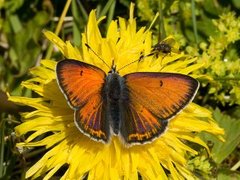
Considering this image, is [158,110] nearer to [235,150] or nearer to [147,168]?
[147,168]

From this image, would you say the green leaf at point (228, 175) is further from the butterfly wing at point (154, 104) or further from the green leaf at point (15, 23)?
the green leaf at point (15, 23)

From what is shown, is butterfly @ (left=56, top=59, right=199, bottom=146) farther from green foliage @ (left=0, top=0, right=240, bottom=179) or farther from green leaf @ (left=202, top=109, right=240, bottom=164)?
green leaf @ (left=202, top=109, right=240, bottom=164)

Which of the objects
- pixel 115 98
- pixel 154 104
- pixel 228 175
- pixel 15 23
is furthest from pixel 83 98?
pixel 15 23

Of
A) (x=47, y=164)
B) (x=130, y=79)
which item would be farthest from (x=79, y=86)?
(x=47, y=164)

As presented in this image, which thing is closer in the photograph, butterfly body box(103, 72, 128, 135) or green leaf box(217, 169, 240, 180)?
butterfly body box(103, 72, 128, 135)

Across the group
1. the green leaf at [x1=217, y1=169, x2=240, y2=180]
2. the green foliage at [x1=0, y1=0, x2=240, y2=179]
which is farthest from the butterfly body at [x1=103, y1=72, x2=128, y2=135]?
the green leaf at [x1=217, y1=169, x2=240, y2=180]

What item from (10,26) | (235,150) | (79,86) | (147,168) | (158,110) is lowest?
(235,150)
